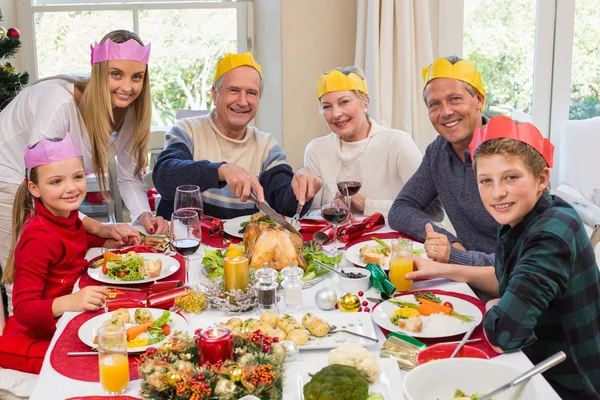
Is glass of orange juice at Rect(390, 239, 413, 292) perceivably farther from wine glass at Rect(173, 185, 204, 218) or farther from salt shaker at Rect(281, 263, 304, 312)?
wine glass at Rect(173, 185, 204, 218)

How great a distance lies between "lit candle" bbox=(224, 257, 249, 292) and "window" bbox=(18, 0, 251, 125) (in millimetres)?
3088

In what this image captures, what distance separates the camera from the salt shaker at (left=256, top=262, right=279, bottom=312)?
1.75 meters

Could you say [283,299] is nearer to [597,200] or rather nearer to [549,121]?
[597,200]

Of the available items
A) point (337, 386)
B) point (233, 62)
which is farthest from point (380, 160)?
point (337, 386)

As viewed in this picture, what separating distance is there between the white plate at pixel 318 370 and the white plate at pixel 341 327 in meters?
0.09

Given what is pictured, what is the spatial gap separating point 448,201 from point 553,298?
3.39 ft

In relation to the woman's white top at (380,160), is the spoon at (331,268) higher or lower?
lower

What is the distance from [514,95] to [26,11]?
10.7 ft

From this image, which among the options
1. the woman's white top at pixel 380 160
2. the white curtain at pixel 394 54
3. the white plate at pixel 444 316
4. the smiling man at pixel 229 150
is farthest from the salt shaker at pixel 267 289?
the white curtain at pixel 394 54

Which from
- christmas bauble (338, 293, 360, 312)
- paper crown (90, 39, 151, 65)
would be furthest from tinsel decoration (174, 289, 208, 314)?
paper crown (90, 39, 151, 65)

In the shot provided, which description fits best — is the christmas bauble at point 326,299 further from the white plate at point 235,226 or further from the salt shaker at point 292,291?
the white plate at point 235,226

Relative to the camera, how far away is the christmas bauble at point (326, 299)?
179 centimetres

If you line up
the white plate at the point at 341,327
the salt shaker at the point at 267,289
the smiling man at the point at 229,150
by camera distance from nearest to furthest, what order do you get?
the white plate at the point at 341,327, the salt shaker at the point at 267,289, the smiling man at the point at 229,150

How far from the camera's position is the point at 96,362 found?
58.9 inches
